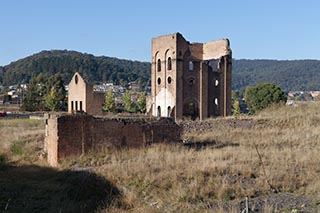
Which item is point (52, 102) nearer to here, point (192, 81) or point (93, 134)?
point (192, 81)

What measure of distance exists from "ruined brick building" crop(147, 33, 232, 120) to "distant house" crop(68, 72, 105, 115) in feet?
15.8

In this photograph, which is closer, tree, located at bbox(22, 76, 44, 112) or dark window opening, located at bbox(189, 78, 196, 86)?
dark window opening, located at bbox(189, 78, 196, 86)

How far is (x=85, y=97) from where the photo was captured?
115 ft

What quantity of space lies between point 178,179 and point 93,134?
542 centimetres

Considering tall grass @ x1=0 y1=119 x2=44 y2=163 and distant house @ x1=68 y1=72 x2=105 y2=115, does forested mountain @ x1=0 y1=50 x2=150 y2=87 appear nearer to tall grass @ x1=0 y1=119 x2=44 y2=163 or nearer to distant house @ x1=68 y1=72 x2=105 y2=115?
distant house @ x1=68 y1=72 x2=105 y2=115

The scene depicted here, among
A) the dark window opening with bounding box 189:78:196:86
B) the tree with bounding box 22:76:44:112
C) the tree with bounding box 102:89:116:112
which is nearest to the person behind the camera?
the dark window opening with bounding box 189:78:196:86

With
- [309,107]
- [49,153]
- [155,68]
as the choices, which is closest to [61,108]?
[155,68]

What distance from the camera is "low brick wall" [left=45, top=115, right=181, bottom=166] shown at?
1477cm

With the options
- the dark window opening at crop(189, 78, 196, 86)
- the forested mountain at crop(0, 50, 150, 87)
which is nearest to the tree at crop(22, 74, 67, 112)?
the dark window opening at crop(189, 78, 196, 86)

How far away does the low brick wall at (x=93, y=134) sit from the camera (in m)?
14.8

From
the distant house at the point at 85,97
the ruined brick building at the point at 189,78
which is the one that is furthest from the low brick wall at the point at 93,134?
the distant house at the point at 85,97

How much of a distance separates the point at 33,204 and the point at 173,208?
11.9ft

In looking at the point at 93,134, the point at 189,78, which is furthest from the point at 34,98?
the point at 93,134

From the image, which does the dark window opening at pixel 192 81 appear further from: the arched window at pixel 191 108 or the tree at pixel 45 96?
the tree at pixel 45 96
